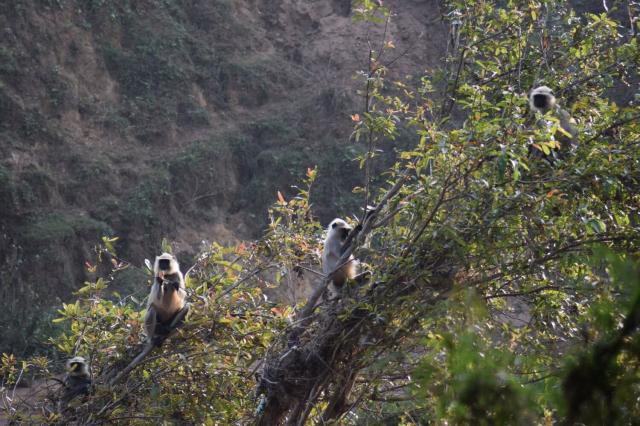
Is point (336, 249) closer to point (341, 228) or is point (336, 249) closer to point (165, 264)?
point (341, 228)

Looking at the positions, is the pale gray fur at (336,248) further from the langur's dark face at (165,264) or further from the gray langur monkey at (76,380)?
the gray langur monkey at (76,380)

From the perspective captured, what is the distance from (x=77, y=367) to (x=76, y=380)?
553 mm

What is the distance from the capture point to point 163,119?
620 inches

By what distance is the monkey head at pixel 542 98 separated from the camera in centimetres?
539

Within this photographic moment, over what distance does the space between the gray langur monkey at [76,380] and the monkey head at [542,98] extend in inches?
154

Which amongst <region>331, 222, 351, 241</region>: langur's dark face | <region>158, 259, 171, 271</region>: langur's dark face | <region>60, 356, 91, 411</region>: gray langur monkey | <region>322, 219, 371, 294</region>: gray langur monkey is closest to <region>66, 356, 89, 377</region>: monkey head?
<region>60, 356, 91, 411</region>: gray langur monkey

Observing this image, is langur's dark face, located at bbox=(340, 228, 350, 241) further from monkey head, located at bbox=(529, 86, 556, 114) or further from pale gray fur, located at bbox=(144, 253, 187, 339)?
monkey head, located at bbox=(529, 86, 556, 114)

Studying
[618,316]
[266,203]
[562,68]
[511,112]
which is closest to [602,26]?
[562,68]

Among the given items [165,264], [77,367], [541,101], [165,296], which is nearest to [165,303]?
[165,296]

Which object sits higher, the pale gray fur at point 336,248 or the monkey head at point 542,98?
the monkey head at point 542,98

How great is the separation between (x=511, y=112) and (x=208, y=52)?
13.7 metres

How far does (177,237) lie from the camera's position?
14250 mm

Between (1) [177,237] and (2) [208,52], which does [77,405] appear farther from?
(2) [208,52]

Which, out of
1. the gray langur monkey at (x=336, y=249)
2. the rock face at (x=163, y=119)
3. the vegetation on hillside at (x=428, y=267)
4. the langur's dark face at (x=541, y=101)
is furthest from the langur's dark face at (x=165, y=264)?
the rock face at (x=163, y=119)
